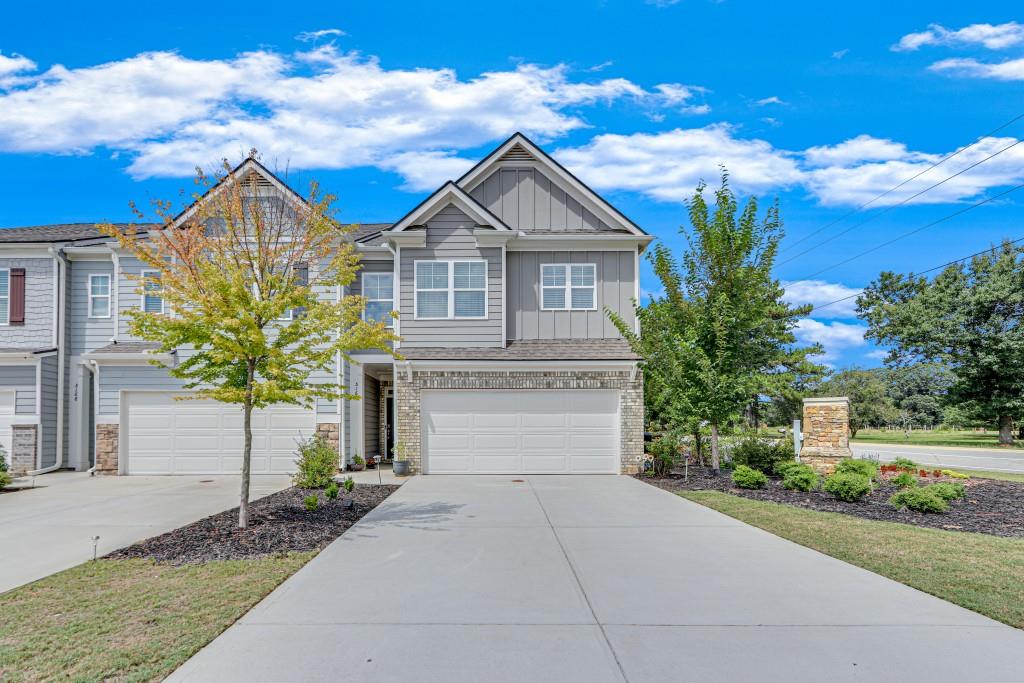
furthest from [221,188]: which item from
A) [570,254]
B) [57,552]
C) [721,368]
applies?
[721,368]

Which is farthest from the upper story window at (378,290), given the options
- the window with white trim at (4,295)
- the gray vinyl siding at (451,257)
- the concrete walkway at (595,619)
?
the concrete walkway at (595,619)

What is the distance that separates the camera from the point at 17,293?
19.7m

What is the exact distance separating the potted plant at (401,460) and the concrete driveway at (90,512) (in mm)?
2643

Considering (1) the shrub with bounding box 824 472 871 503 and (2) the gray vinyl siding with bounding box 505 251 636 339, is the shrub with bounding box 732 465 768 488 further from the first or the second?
(2) the gray vinyl siding with bounding box 505 251 636 339

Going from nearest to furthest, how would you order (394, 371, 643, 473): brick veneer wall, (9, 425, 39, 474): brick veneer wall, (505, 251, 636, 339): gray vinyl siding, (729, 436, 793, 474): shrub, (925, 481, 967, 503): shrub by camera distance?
(925, 481, 967, 503): shrub → (394, 371, 643, 473): brick veneer wall → (729, 436, 793, 474): shrub → (9, 425, 39, 474): brick veneer wall → (505, 251, 636, 339): gray vinyl siding

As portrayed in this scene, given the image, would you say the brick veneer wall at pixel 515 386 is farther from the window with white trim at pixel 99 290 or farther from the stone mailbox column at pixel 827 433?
the window with white trim at pixel 99 290

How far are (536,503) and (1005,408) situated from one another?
109 feet

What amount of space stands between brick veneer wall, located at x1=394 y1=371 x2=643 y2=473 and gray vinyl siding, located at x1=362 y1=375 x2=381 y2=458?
7.14 ft

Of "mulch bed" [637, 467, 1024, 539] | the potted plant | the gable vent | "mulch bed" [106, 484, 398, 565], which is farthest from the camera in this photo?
the gable vent

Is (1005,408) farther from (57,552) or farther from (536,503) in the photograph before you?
(57,552)

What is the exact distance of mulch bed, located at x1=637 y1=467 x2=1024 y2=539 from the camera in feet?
36.0

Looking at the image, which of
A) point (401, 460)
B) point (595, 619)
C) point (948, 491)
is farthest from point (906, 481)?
point (401, 460)

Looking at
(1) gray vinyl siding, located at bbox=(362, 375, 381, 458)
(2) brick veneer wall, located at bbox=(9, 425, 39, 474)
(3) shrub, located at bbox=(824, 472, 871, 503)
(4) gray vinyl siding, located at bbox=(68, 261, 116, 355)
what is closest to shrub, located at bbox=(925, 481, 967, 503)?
(3) shrub, located at bbox=(824, 472, 871, 503)

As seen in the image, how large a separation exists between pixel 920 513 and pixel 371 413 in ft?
47.6
